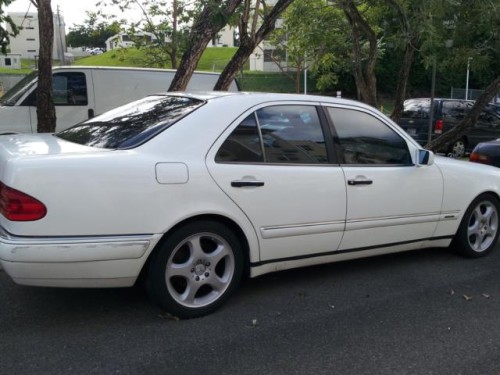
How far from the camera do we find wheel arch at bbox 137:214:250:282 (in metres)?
3.44

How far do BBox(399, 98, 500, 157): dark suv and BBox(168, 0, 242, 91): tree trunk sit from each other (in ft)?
29.3

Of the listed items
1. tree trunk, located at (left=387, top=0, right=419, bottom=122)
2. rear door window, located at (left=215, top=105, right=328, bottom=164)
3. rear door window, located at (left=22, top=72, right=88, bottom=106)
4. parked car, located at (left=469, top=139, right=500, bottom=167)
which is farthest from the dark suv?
rear door window, located at (left=215, top=105, right=328, bottom=164)

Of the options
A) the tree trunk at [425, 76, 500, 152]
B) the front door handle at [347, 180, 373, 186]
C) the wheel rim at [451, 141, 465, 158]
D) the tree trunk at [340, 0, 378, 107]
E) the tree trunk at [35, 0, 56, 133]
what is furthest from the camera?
the wheel rim at [451, 141, 465, 158]

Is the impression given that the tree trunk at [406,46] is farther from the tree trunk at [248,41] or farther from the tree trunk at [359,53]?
the tree trunk at [248,41]

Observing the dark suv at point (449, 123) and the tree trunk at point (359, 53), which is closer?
the tree trunk at point (359, 53)

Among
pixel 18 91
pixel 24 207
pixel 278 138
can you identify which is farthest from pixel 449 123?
pixel 24 207

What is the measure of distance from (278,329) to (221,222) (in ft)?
2.65

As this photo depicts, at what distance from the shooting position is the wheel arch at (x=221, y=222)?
3443 mm

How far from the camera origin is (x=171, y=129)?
11.8 feet

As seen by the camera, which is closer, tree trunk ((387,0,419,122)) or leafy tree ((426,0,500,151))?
tree trunk ((387,0,419,122))

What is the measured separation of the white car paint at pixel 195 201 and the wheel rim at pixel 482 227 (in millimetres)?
568

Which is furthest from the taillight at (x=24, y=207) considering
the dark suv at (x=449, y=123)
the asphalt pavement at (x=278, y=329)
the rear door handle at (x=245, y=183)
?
the dark suv at (x=449, y=123)

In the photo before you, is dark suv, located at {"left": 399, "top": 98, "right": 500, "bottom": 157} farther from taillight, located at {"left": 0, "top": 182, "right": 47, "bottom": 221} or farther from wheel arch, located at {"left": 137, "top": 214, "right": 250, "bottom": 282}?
taillight, located at {"left": 0, "top": 182, "right": 47, "bottom": 221}

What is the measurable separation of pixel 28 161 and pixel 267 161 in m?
1.59
